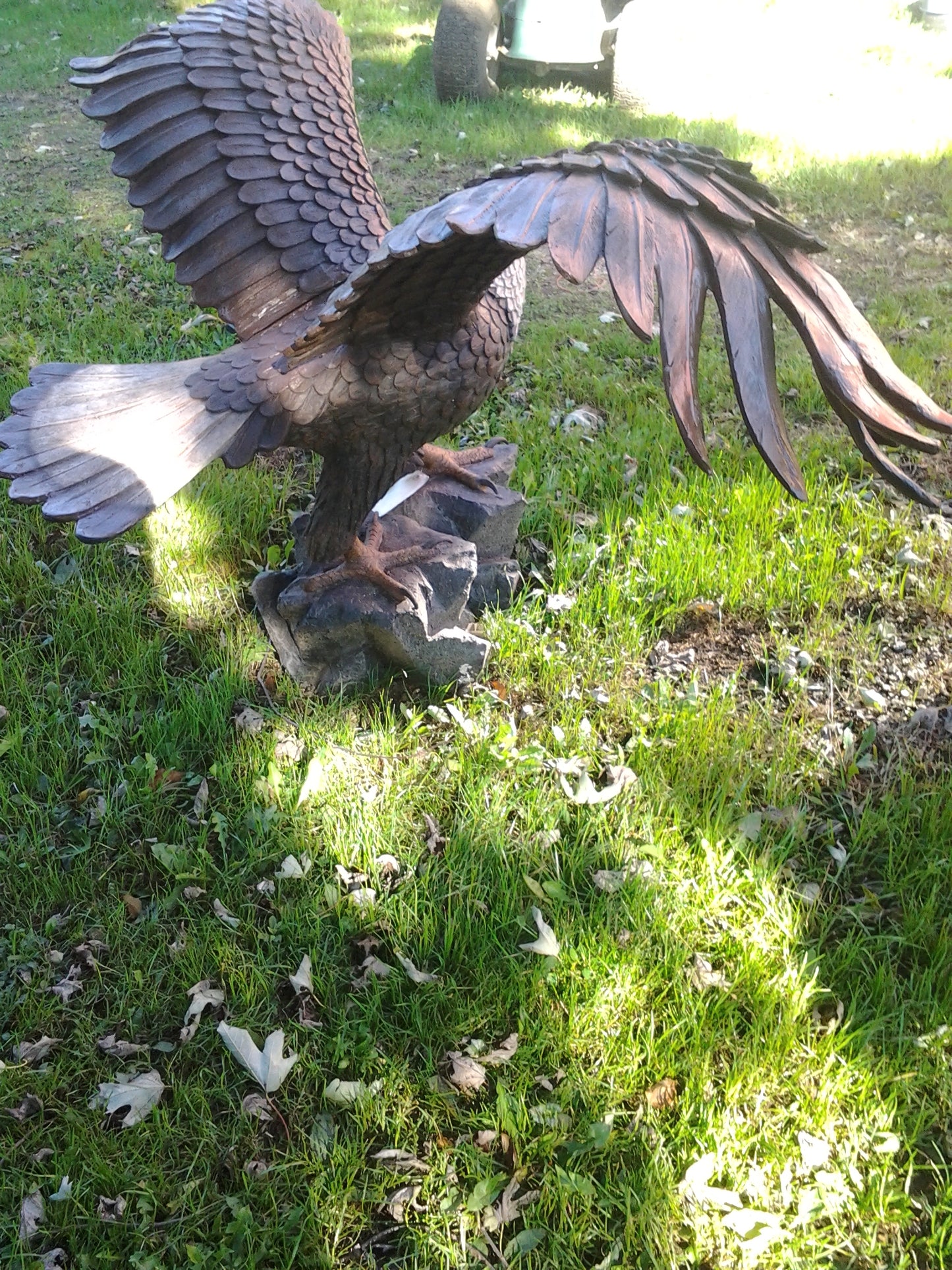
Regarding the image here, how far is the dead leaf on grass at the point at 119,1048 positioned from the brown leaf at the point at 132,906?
1.06 ft

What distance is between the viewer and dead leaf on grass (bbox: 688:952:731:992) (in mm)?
2125

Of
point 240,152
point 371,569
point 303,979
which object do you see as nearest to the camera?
point 303,979

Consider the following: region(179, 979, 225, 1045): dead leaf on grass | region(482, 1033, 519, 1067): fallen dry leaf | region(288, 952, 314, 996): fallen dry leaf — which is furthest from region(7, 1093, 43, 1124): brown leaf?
region(482, 1033, 519, 1067): fallen dry leaf

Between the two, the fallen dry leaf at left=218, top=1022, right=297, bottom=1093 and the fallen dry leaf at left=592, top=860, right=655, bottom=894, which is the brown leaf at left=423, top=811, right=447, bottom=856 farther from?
the fallen dry leaf at left=218, top=1022, right=297, bottom=1093

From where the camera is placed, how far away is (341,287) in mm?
1923

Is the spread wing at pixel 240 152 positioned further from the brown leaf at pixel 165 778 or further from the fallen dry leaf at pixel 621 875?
the fallen dry leaf at pixel 621 875

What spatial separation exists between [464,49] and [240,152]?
5.90 m

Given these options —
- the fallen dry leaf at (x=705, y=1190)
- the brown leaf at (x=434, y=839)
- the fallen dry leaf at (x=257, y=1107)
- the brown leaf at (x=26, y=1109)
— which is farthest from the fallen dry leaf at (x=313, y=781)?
the fallen dry leaf at (x=705, y=1190)

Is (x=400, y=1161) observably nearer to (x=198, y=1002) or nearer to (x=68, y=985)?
(x=198, y=1002)

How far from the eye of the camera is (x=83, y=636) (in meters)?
2.96

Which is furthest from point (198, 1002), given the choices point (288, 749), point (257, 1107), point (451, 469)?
point (451, 469)

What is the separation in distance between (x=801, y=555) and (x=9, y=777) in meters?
2.64

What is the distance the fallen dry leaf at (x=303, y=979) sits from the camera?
2135mm

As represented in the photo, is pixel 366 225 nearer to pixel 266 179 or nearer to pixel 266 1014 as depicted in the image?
pixel 266 179
